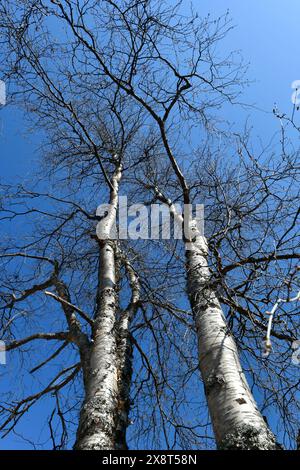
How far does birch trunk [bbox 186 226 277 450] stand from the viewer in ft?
5.45

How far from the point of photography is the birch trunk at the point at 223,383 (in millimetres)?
1660

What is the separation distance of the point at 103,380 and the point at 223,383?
0.82 metres

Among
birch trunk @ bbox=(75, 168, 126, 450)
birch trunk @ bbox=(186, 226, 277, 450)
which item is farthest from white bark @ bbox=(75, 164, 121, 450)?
birch trunk @ bbox=(186, 226, 277, 450)

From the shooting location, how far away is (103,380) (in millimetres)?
2420

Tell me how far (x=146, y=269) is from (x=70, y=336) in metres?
1.20

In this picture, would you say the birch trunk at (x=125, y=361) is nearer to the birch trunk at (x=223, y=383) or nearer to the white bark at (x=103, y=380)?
the white bark at (x=103, y=380)

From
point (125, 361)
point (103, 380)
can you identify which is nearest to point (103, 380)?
point (103, 380)

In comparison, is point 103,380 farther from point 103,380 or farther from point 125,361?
point 125,361

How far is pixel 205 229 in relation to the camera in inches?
180

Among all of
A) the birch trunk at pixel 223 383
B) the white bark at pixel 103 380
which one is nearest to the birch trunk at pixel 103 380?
the white bark at pixel 103 380

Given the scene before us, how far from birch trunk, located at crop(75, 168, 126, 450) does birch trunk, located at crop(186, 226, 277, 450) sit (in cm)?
61

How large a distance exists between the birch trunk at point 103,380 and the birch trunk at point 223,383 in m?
0.61

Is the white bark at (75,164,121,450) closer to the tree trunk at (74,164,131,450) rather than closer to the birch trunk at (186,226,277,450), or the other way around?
the tree trunk at (74,164,131,450)
